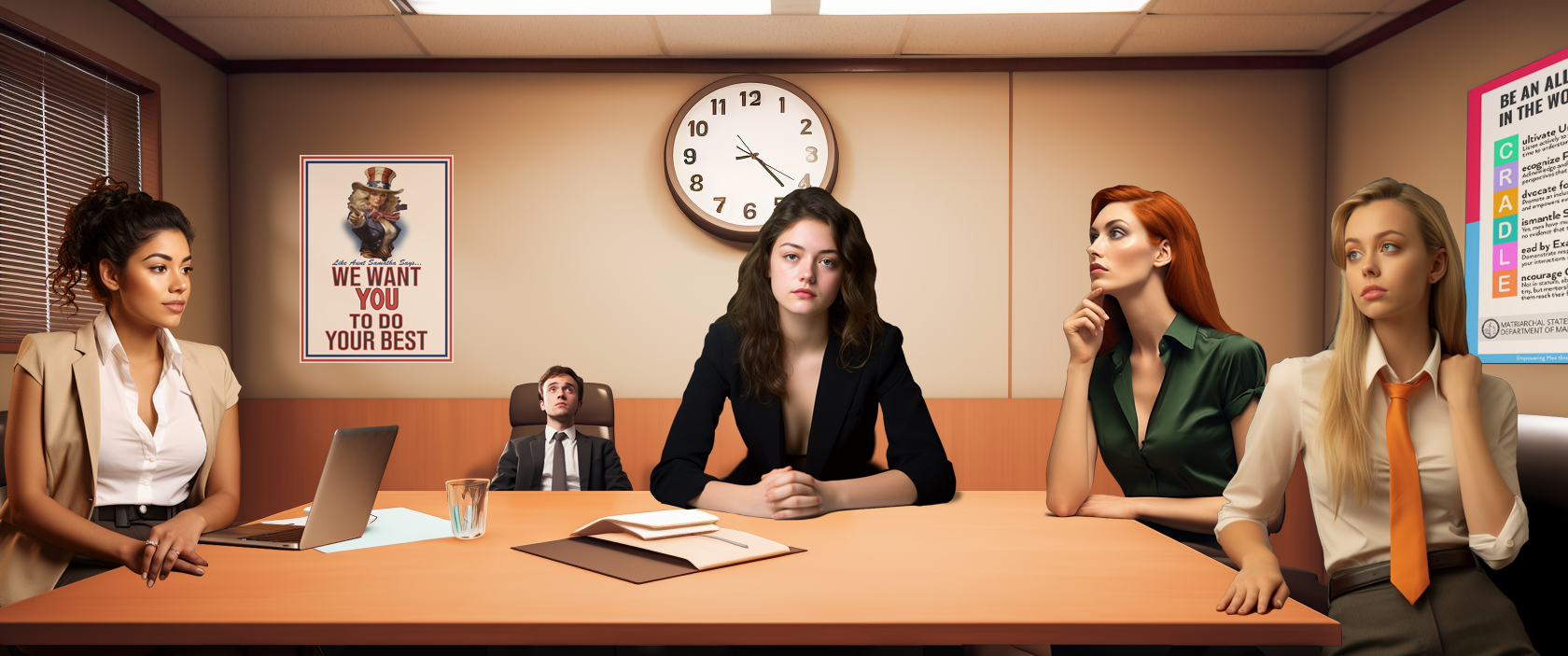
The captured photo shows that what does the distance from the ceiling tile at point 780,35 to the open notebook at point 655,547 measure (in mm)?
2414

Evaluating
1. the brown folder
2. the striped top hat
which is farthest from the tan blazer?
the striped top hat

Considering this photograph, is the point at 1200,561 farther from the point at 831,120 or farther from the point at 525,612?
the point at 831,120

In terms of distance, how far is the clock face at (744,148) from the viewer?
3547mm

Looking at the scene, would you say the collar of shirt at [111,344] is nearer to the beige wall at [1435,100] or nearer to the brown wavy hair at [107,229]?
the brown wavy hair at [107,229]

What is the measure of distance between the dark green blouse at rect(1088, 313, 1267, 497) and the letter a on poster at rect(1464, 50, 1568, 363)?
169 cm

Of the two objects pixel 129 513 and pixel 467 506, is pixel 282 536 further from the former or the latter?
pixel 129 513

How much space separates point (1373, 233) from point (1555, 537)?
1054mm

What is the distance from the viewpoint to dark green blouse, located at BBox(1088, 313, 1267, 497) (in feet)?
5.28

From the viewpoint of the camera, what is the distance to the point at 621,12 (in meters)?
3.11

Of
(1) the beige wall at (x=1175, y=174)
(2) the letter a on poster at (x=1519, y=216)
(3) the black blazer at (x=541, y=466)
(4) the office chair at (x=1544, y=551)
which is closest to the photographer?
(4) the office chair at (x=1544, y=551)

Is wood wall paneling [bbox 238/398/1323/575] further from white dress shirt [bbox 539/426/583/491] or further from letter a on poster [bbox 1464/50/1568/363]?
letter a on poster [bbox 1464/50/1568/363]

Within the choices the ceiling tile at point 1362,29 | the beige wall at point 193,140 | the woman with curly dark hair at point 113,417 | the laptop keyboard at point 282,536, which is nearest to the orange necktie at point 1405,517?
the laptop keyboard at point 282,536

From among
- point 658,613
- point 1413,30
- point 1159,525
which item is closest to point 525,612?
point 658,613

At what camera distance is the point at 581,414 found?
310 cm
